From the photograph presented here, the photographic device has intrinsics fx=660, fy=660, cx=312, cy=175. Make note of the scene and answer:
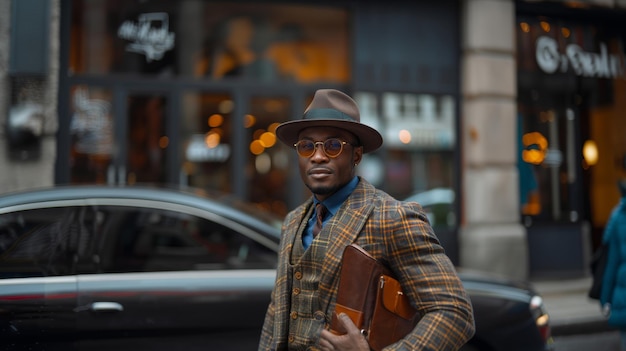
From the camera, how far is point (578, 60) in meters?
11.4

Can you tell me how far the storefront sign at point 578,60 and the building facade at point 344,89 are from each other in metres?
0.03

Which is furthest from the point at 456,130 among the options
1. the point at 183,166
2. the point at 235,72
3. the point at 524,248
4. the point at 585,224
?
the point at 183,166

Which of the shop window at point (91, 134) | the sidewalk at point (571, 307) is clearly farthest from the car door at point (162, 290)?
the shop window at point (91, 134)

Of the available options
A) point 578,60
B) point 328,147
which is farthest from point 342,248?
point 578,60

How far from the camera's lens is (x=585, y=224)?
11.4 meters

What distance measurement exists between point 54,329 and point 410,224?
7.94 ft

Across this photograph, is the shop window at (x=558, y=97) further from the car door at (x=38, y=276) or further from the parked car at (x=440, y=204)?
the car door at (x=38, y=276)

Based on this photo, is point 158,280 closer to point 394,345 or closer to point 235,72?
point 394,345

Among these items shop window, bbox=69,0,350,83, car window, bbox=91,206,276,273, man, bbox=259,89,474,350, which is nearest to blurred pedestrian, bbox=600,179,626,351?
car window, bbox=91,206,276,273

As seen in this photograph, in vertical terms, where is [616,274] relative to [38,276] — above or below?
below

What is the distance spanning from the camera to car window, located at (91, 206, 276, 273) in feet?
13.2

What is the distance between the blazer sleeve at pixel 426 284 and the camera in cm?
184

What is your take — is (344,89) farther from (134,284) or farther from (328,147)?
(328,147)

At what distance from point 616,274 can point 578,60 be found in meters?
7.09
